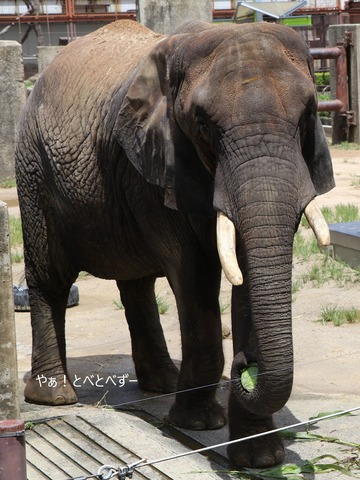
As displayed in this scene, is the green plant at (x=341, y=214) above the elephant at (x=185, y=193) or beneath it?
beneath

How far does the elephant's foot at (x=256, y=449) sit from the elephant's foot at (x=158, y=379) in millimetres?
1449

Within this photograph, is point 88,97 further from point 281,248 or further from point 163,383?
point 281,248

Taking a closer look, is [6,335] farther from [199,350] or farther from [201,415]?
[201,415]

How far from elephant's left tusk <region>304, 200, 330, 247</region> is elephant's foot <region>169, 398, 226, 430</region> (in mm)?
1277

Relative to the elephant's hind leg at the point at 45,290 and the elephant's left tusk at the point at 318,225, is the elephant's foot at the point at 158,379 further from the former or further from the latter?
the elephant's left tusk at the point at 318,225

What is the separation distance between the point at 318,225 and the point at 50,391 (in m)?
2.31

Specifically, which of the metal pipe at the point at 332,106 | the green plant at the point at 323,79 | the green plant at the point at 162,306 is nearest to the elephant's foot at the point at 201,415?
the green plant at the point at 162,306

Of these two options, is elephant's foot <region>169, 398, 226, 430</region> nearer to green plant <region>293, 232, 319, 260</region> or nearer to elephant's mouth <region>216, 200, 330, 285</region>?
elephant's mouth <region>216, 200, 330, 285</region>

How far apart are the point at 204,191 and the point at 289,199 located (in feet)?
2.10

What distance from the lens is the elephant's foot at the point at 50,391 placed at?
6.00m

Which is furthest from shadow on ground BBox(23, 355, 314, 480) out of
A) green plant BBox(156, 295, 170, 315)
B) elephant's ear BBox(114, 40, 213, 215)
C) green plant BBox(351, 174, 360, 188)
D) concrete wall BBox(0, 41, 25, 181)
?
concrete wall BBox(0, 41, 25, 181)

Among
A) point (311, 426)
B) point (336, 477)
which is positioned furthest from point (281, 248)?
point (311, 426)

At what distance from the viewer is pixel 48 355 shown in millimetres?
6148

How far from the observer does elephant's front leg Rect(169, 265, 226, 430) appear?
16.5 feet
